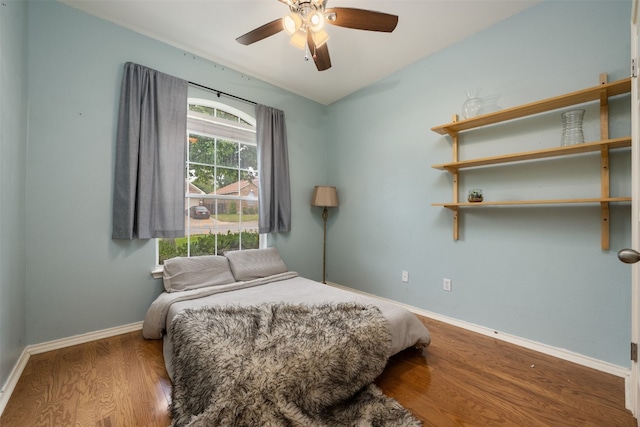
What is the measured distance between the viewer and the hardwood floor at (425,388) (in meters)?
1.34

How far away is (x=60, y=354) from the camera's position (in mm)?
1942

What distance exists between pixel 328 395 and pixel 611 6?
3069mm

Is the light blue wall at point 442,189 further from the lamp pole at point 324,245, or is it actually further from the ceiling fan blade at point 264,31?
the lamp pole at point 324,245

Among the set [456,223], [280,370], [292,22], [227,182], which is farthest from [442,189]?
[227,182]

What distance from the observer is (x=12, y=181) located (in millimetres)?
1572

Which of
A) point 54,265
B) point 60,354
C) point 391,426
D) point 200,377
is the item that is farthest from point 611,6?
point 60,354

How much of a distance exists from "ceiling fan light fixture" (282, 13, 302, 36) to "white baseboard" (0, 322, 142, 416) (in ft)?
8.65

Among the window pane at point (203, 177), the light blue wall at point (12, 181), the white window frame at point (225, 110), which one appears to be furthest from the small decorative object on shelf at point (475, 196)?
the light blue wall at point (12, 181)

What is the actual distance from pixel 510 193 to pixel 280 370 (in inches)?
88.8

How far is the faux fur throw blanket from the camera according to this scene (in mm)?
1140

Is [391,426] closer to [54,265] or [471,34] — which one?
[54,265]

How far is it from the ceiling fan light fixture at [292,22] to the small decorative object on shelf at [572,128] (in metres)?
1.97

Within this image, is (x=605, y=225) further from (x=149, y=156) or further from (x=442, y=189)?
(x=149, y=156)

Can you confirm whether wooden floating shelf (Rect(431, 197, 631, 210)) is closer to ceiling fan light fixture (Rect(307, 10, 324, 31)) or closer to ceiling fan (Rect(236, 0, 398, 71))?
ceiling fan (Rect(236, 0, 398, 71))
